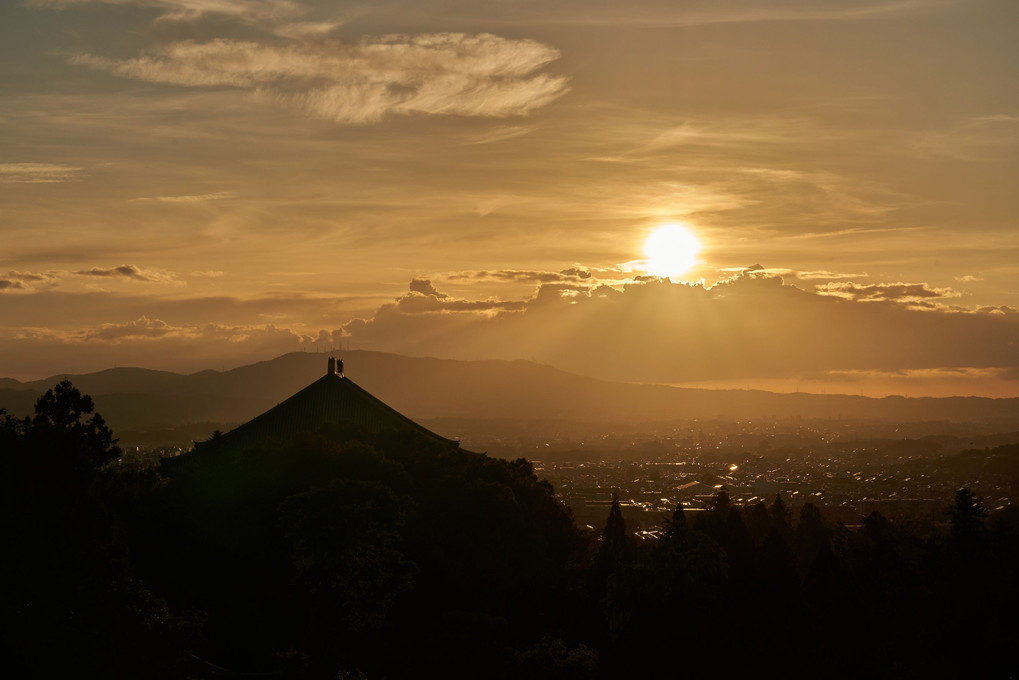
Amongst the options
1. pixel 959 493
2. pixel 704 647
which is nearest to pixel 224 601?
pixel 704 647

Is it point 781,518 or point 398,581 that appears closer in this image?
point 398,581

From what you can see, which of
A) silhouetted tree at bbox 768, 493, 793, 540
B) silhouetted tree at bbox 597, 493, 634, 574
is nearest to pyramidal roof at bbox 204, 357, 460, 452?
silhouetted tree at bbox 597, 493, 634, 574

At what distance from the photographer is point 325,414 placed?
40844 mm

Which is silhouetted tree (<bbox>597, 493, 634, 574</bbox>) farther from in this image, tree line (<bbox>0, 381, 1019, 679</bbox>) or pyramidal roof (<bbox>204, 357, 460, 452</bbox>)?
pyramidal roof (<bbox>204, 357, 460, 452</bbox>)

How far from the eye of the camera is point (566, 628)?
32.9 metres

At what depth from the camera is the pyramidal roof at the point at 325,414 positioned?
39469mm

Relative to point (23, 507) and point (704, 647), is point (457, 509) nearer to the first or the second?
point (704, 647)

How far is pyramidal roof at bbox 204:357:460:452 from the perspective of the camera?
39469 millimetres

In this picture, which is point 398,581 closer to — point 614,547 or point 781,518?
point 614,547

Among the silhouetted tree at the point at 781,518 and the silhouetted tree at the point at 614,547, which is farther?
the silhouetted tree at the point at 781,518

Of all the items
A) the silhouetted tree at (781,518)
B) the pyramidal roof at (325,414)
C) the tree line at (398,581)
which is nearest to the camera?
the tree line at (398,581)

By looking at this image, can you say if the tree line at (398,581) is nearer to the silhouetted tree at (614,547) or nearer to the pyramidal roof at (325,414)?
the silhouetted tree at (614,547)

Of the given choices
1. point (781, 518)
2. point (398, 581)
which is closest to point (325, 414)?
point (398, 581)

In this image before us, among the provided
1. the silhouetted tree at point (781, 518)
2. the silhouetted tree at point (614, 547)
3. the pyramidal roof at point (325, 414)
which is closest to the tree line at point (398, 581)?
the silhouetted tree at point (614, 547)
